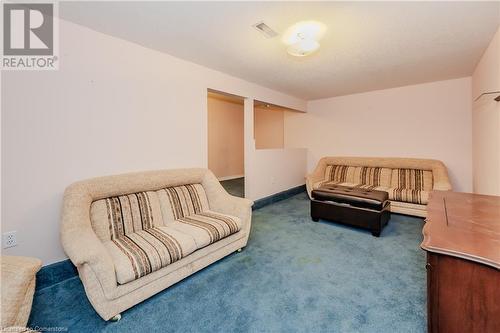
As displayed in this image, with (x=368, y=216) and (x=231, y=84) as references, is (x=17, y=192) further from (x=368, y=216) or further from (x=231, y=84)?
(x=368, y=216)

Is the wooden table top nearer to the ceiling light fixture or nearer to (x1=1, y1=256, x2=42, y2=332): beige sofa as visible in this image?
the ceiling light fixture

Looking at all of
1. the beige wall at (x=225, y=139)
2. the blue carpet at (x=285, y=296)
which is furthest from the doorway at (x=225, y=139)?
the blue carpet at (x=285, y=296)

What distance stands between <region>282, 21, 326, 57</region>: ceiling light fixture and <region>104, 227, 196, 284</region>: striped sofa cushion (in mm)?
2019

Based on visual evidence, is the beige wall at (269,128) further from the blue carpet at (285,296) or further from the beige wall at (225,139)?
the blue carpet at (285,296)

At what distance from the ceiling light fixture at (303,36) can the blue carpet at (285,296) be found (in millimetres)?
2109

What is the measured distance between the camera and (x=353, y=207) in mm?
3057

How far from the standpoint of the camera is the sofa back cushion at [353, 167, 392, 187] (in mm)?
4301

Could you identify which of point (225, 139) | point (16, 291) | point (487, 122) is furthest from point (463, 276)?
point (225, 139)

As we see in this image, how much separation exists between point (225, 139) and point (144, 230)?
4686mm

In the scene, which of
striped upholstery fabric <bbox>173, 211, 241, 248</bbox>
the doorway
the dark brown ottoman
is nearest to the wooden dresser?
striped upholstery fabric <bbox>173, 211, 241, 248</bbox>

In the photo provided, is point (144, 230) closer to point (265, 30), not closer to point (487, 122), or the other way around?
point (265, 30)

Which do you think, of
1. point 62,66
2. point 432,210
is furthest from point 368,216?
point 62,66

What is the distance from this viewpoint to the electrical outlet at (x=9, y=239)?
1757 millimetres

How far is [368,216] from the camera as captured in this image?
9.61 ft
